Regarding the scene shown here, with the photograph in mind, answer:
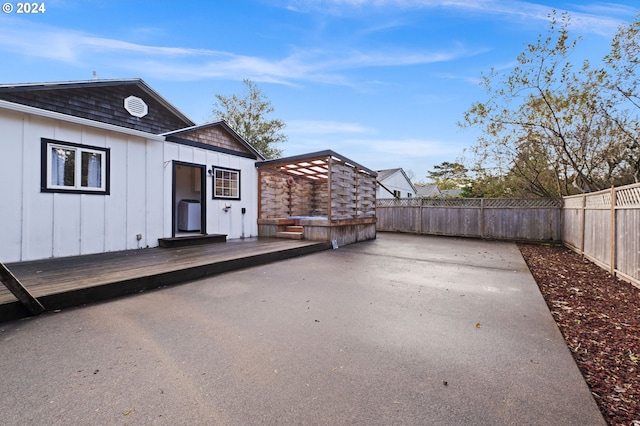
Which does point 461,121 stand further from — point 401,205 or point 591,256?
point 591,256

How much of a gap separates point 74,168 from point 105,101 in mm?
2042

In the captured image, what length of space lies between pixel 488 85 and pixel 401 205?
5.31 m

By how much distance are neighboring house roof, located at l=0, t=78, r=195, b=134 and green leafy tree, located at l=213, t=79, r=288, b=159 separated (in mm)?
10638

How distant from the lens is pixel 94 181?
5.17 metres

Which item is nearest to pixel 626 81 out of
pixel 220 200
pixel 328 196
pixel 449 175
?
pixel 328 196

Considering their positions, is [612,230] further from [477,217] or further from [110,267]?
[110,267]

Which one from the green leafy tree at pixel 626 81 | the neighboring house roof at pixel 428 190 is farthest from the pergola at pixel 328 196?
the neighboring house roof at pixel 428 190

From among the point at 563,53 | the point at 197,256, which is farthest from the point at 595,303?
the point at 563,53

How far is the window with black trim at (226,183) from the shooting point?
289 inches

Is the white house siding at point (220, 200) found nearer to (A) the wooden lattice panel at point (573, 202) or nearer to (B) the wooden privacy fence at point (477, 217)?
(B) the wooden privacy fence at point (477, 217)

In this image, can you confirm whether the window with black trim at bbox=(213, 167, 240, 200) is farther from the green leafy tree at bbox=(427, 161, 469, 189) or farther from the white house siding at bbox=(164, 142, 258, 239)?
the green leafy tree at bbox=(427, 161, 469, 189)

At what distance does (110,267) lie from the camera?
3.90 metres

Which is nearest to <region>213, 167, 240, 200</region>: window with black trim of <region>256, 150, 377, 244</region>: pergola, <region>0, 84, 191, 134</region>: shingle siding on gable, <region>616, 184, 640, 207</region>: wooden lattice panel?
<region>256, 150, 377, 244</region>: pergola

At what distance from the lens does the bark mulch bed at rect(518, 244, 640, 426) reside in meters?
1.52
